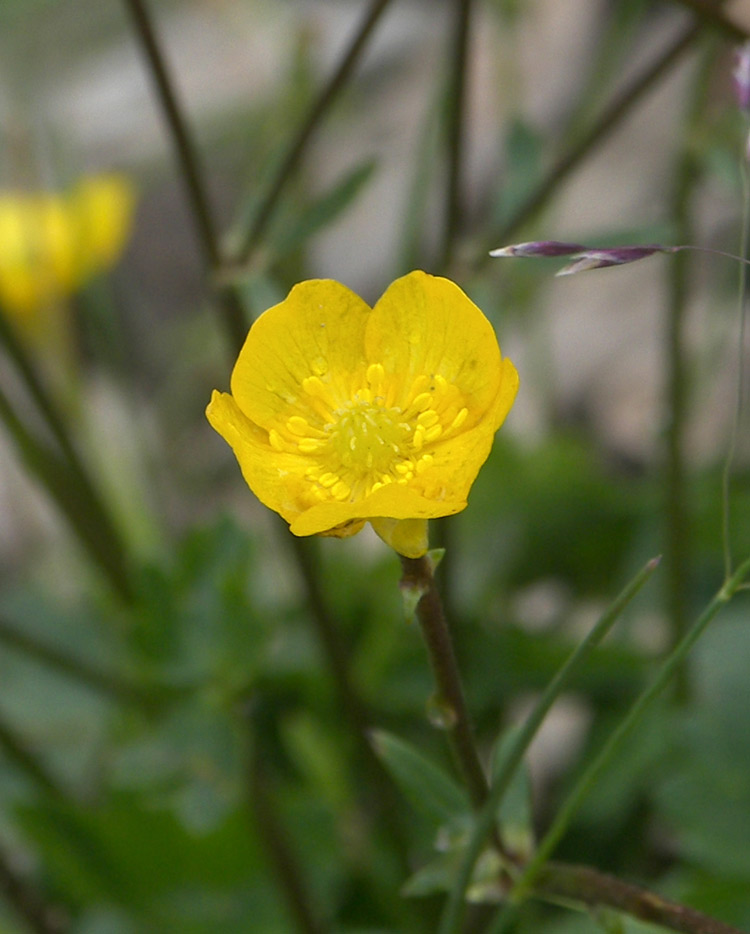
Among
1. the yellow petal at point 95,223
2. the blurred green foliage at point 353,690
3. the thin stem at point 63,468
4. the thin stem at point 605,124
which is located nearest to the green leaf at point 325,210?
the blurred green foliage at point 353,690

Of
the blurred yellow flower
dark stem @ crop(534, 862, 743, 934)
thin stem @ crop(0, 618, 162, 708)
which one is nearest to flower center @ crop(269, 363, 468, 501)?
dark stem @ crop(534, 862, 743, 934)

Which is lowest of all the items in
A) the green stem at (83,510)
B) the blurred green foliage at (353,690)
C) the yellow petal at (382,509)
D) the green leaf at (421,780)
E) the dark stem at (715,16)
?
the blurred green foliage at (353,690)

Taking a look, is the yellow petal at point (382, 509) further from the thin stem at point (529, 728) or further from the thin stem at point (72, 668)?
the thin stem at point (72, 668)

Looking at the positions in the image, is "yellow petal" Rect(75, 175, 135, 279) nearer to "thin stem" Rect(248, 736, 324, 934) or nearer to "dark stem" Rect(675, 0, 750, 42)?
"thin stem" Rect(248, 736, 324, 934)

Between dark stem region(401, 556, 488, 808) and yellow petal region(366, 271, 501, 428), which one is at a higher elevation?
yellow petal region(366, 271, 501, 428)

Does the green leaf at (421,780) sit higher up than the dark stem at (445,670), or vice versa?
the dark stem at (445,670)

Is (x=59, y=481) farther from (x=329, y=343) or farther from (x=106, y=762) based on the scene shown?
(x=329, y=343)

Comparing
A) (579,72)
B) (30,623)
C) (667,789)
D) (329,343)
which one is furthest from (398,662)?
(579,72)

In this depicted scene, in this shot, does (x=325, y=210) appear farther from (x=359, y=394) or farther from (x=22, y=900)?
(x=22, y=900)
